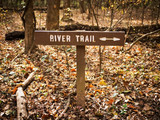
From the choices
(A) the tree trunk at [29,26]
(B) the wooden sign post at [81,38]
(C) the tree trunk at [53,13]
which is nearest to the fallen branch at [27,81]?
(B) the wooden sign post at [81,38]

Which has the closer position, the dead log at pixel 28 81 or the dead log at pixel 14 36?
the dead log at pixel 28 81

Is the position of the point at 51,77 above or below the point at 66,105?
above

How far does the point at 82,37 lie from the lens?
9.76 ft

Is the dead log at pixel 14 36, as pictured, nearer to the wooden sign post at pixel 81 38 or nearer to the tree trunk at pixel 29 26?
the tree trunk at pixel 29 26

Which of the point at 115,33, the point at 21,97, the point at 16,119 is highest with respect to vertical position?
the point at 115,33

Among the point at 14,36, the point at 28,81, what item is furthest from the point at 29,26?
the point at 28,81

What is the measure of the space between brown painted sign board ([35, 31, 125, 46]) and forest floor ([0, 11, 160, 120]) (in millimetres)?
1631

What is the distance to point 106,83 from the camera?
461 cm

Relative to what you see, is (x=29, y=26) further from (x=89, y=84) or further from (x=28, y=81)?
(x=89, y=84)

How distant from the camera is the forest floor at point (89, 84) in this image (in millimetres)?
3469

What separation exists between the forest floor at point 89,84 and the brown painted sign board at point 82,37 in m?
1.63

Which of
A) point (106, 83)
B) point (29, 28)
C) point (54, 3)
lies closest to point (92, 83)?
point (106, 83)

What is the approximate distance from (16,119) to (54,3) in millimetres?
6213

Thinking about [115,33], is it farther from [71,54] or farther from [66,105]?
[71,54]
